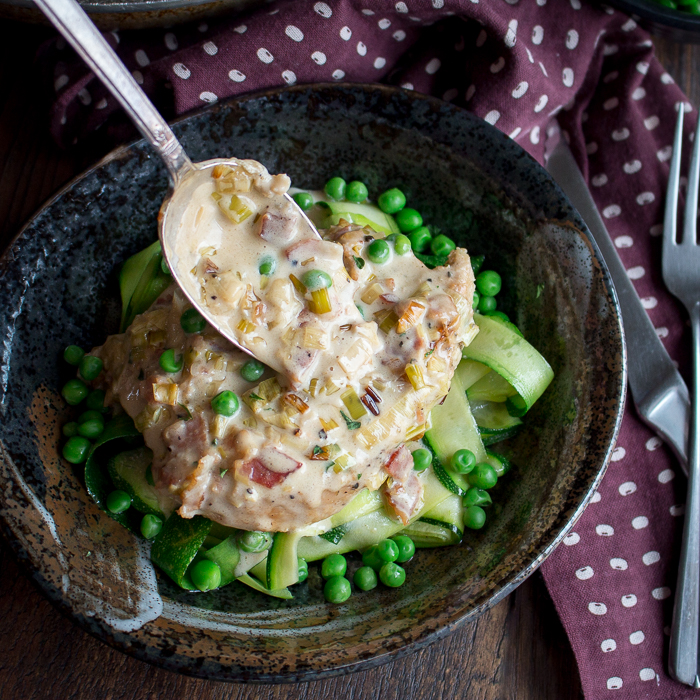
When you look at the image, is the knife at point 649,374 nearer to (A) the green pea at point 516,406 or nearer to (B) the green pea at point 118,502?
(A) the green pea at point 516,406

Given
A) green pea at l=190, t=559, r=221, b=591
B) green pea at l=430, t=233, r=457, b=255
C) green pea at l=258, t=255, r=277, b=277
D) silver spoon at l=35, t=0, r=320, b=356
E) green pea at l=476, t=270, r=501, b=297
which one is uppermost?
silver spoon at l=35, t=0, r=320, b=356

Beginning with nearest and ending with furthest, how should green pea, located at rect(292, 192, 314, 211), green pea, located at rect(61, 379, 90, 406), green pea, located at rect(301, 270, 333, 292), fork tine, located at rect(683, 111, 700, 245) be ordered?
green pea, located at rect(301, 270, 333, 292) → green pea, located at rect(61, 379, 90, 406) → green pea, located at rect(292, 192, 314, 211) → fork tine, located at rect(683, 111, 700, 245)

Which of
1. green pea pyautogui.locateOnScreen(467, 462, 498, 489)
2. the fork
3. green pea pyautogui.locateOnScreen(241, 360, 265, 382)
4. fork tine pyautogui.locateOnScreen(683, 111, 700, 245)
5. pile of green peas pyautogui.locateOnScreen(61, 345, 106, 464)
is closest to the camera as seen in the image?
green pea pyautogui.locateOnScreen(241, 360, 265, 382)

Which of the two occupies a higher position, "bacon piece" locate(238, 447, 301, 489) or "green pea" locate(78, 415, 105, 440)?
"green pea" locate(78, 415, 105, 440)

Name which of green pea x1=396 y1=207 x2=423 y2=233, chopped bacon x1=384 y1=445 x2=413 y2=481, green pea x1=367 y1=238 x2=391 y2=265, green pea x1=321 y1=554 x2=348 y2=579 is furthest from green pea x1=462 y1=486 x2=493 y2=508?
green pea x1=396 y1=207 x2=423 y2=233

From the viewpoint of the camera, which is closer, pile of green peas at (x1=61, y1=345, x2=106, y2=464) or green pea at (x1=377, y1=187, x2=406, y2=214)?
pile of green peas at (x1=61, y1=345, x2=106, y2=464)

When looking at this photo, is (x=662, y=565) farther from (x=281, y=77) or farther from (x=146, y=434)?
(x=281, y=77)

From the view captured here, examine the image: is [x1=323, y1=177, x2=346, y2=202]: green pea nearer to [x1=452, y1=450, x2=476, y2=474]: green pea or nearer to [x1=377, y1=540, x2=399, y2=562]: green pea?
[x1=452, y1=450, x2=476, y2=474]: green pea

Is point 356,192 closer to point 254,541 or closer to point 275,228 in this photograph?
point 275,228
